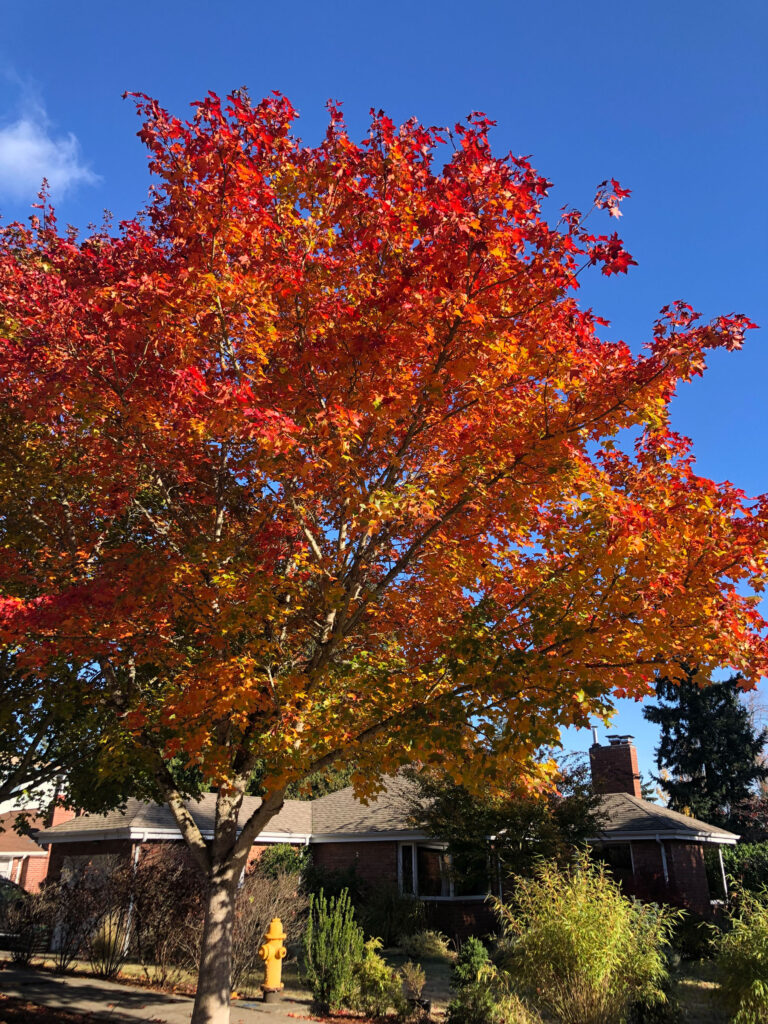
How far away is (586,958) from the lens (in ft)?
30.5

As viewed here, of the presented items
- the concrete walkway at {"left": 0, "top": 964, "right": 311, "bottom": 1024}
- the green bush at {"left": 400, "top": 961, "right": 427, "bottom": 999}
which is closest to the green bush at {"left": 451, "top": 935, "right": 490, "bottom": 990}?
the green bush at {"left": 400, "top": 961, "right": 427, "bottom": 999}

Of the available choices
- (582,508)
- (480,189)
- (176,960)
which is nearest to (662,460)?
(582,508)

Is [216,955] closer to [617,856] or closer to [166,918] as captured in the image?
[166,918]

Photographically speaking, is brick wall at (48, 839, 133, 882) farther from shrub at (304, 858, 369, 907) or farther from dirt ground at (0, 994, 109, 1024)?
dirt ground at (0, 994, 109, 1024)

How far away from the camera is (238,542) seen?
8.96 meters

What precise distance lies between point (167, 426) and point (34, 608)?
7.85 feet

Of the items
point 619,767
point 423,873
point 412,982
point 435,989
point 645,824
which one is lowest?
point 435,989

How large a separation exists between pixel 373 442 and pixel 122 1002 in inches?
421

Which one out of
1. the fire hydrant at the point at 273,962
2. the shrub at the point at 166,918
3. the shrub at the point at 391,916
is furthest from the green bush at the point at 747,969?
the shrub at the point at 391,916

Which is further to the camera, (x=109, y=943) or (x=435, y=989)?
(x=109, y=943)

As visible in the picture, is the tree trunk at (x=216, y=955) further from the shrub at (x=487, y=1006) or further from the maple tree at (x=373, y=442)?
the shrub at (x=487, y=1006)

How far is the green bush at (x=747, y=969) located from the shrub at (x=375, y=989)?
4.78 meters

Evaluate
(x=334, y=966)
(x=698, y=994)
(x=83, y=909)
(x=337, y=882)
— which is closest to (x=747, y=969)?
(x=698, y=994)

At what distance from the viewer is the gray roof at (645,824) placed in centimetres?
1973
